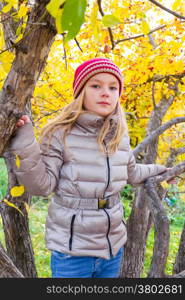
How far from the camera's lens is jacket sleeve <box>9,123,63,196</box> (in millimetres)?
1358

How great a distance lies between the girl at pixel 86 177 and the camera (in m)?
1.65

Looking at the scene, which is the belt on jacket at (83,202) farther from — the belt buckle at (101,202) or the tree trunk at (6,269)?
the tree trunk at (6,269)

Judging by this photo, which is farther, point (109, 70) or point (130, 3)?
point (130, 3)

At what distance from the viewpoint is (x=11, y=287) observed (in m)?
1.42

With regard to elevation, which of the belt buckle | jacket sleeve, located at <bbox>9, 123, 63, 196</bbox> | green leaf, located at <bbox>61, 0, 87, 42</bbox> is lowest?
the belt buckle

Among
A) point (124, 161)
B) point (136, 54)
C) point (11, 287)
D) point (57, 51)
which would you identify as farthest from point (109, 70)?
point (57, 51)

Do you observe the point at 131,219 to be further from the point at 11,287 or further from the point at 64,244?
the point at 11,287

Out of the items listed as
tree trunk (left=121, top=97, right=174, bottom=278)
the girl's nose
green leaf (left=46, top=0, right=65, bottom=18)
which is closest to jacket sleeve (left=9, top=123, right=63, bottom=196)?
the girl's nose

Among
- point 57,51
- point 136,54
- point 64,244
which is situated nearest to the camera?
point 64,244

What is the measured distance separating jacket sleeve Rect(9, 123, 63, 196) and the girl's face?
0.79 ft

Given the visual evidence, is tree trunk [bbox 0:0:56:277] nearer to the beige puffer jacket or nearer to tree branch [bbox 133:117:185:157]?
the beige puffer jacket

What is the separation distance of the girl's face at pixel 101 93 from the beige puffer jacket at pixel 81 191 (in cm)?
6

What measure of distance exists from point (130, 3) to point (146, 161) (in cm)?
139

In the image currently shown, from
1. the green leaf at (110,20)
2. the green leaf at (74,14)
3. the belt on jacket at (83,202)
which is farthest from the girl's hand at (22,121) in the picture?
the green leaf at (74,14)
